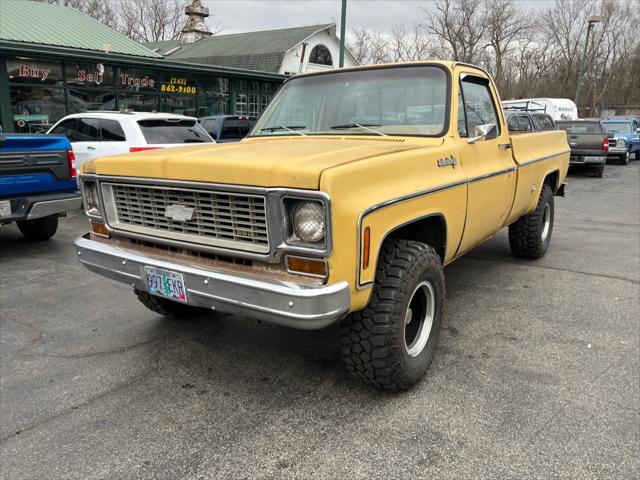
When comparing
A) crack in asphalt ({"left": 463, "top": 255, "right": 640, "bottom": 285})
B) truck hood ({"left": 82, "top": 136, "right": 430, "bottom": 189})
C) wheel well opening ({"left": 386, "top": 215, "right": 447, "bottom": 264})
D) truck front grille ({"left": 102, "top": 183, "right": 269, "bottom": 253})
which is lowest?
crack in asphalt ({"left": 463, "top": 255, "right": 640, "bottom": 285})

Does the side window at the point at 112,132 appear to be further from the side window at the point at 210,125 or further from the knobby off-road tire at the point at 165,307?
the knobby off-road tire at the point at 165,307

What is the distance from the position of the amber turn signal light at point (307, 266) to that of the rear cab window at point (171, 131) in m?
6.74

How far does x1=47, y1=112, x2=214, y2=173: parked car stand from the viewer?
8.53 metres

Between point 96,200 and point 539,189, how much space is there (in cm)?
433

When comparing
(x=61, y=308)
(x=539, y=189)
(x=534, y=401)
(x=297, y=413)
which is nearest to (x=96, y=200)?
(x=61, y=308)

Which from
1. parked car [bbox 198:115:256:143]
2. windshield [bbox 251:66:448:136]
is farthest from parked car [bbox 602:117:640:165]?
windshield [bbox 251:66:448:136]

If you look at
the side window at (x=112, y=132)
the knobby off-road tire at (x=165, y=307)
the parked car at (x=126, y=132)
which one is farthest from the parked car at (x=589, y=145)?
the knobby off-road tire at (x=165, y=307)

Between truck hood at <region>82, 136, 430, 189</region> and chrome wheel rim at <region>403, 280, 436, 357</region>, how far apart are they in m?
0.92

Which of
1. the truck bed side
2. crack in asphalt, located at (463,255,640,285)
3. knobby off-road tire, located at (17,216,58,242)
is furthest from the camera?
knobby off-road tire, located at (17,216,58,242)

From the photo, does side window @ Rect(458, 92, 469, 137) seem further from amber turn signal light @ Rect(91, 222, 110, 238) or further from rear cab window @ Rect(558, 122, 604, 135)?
rear cab window @ Rect(558, 122, 604, 135)

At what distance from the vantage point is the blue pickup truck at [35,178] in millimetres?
5719

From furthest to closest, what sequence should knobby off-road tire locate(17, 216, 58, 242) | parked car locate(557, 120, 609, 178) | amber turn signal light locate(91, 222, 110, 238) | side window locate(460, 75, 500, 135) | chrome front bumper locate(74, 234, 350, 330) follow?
parked car locate(557, 120, 609, 178) < knobby off-road tire locate(17, 216, 58, 242) < side window locate(460, 75, 500, 135) < amber turn signal light locate(91, 222, 110, 238) < chrome front bumper locate(74, 234, 350, 330)

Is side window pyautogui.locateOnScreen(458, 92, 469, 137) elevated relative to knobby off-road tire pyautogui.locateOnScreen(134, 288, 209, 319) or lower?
elevated

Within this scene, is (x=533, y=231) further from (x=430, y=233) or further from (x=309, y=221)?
(x=309, y=221)
